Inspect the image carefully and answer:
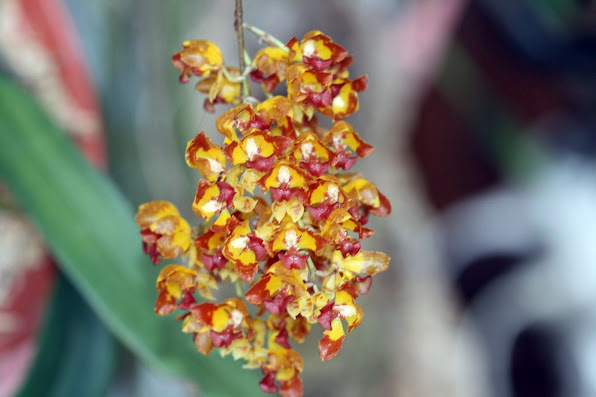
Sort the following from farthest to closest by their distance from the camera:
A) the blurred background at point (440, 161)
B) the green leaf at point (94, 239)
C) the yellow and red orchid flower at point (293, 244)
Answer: the blurred background at point (440, 161)
the green leaf at point (94, 239)
the yellow and red orchid flower at point (293, 244)

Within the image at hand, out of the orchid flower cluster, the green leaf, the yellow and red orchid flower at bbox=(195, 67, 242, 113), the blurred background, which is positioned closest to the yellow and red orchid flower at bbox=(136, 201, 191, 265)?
the orchid flower cluster

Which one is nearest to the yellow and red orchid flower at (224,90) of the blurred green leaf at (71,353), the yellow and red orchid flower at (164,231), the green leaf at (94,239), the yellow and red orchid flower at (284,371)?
the yellow and red orchid flower at (164,231)

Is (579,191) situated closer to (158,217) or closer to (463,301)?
(463,301)

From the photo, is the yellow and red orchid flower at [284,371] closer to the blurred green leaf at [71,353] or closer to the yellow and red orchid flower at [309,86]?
the yellow and red orchid flower at [309,86]

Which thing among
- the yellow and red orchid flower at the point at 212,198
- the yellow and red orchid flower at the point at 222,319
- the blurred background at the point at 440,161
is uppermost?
the blurred background at the point at 440,161

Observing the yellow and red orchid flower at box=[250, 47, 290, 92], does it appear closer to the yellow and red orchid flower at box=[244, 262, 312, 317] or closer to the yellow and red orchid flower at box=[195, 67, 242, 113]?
the yellow and red orchid flower at box=[195, 67, 242, 113]

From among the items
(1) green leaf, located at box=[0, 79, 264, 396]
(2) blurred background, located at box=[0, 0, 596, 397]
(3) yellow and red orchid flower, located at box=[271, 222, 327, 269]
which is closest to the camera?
(3) yellow and red orchid flower, located at box=[271, 222, 327, 269]
